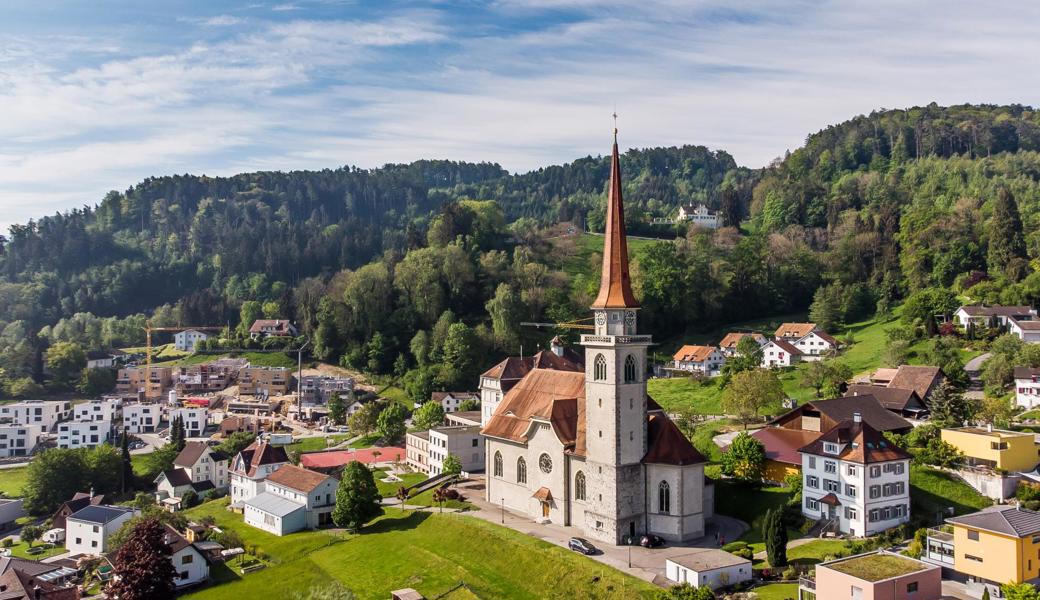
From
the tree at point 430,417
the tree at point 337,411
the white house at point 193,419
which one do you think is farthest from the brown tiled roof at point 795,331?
the white house at point 193,419

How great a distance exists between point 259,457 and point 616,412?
28537 millimetres

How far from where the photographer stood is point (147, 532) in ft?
133

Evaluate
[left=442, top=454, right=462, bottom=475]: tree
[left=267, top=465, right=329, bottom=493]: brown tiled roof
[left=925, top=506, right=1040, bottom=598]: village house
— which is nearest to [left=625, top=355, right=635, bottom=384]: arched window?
[left=925, top=506, right=1040, bottom=598]: village house

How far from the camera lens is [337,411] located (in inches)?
3091

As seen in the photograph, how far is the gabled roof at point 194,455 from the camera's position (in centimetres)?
6266

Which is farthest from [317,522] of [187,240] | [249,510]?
[187,240]

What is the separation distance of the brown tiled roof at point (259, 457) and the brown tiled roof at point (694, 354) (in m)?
39.9

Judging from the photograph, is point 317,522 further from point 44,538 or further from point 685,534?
point 685,534

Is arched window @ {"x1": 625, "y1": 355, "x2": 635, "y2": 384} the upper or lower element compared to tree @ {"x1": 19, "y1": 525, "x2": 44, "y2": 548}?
upper

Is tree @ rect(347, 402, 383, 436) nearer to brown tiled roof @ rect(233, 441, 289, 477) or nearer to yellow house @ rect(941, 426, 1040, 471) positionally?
brown tiled roof @ rect(233, 441, 289, 477)

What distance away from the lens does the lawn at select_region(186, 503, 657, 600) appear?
115ft

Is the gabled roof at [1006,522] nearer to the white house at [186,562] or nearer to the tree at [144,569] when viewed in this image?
the tree at [144,569]

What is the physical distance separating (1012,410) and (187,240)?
15213 cm

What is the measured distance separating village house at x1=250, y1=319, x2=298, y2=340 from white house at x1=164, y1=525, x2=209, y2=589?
64.7 metres
